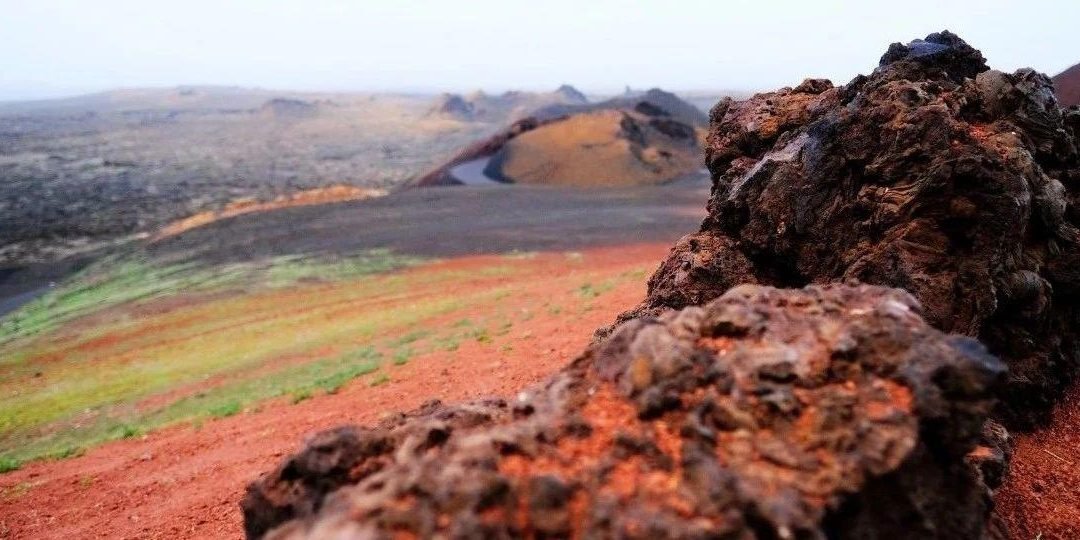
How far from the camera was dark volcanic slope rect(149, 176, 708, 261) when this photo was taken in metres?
36.2

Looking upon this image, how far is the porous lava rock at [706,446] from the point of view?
4.06m

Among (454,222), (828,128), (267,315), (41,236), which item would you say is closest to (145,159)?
(41,236)

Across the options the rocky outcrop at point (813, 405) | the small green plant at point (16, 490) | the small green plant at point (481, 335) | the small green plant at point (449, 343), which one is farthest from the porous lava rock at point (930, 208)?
the small green plant at point (16, 490)

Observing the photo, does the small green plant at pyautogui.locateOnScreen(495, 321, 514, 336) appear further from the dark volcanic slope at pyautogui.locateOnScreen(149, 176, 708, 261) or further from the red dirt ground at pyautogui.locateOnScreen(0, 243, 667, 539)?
the dark volcanic slope at pyautogui.locateOnScreen(149, 176, 708, 261)

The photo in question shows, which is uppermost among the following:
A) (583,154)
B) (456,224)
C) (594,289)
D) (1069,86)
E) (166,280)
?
(1069,86)

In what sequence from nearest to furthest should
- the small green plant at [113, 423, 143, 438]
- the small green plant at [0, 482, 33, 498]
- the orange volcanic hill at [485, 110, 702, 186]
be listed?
1. the small green plant at [0, 482, 33, 498]
2. the small green plant at [113, 423, 143, 438]
3. the orange volcanic hill at [485, 110, 702, 186]

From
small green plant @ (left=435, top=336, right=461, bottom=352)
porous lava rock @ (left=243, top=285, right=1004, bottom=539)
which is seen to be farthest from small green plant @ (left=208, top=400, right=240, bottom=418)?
porous lava rock @ (left=243, top=285, right=1004, bottom=539)

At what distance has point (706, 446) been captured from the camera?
4.54 meters

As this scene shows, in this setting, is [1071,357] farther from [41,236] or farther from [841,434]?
[41,236]

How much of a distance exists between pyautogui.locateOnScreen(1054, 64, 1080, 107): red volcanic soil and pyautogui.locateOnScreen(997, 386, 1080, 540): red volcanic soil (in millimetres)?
26176

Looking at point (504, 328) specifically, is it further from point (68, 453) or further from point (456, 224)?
point (456, 224)

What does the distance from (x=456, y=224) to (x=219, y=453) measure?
92.7 feet

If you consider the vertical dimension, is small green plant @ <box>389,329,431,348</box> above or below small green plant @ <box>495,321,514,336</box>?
below

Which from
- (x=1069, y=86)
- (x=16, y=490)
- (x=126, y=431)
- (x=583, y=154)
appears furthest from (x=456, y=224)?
Answer: (x=1069, y=86)
